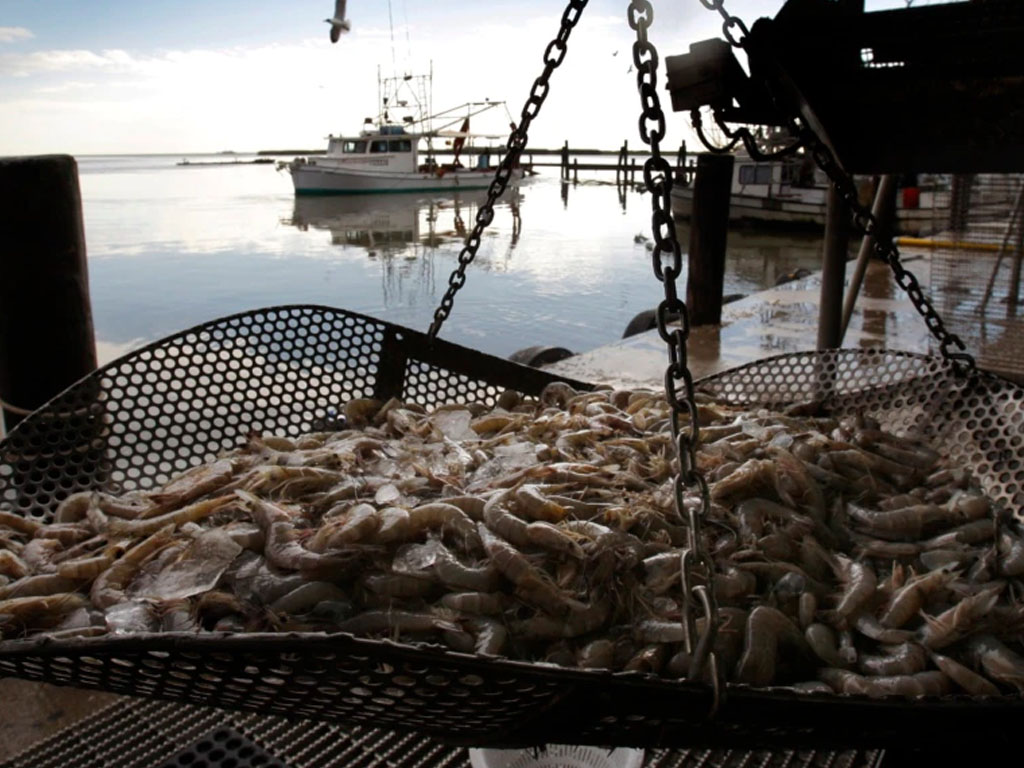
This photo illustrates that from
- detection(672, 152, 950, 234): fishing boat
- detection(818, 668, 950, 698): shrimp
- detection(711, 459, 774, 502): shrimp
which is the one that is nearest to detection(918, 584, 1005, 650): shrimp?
detection(818, 668, 950, 698): shrimp

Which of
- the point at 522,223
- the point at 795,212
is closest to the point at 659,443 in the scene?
the point at 795,212

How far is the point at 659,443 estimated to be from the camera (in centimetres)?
389

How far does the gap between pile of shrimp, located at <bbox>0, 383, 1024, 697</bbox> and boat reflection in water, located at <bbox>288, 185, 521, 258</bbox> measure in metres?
15.9

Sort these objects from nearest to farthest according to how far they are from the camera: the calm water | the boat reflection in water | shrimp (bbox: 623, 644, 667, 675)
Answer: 1. shrimp (bbox: 623, 644, 667, 675)
2. the calm water
3. the boat reflection in water

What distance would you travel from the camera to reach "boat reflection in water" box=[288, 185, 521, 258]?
2714cm

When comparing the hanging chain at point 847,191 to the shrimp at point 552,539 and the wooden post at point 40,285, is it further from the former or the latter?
the wooden post at point 40,285

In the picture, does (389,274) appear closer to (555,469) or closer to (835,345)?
(835,345)

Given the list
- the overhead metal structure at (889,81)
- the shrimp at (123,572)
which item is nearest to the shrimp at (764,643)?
the shrimp at (123,572)

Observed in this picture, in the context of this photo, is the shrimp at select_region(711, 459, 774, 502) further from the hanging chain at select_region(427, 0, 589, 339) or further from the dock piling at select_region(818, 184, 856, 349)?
the dock piling at select_region(818, 184, 856, 349)

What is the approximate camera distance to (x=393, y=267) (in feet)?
71.3

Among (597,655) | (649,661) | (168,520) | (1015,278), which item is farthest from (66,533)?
(1015,278)

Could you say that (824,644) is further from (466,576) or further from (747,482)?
(466,576)

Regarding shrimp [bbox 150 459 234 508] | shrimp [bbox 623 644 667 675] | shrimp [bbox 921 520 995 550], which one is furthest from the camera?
shrimp [bbox 150 459 234 508]

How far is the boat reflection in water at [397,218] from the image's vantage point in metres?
27.1
